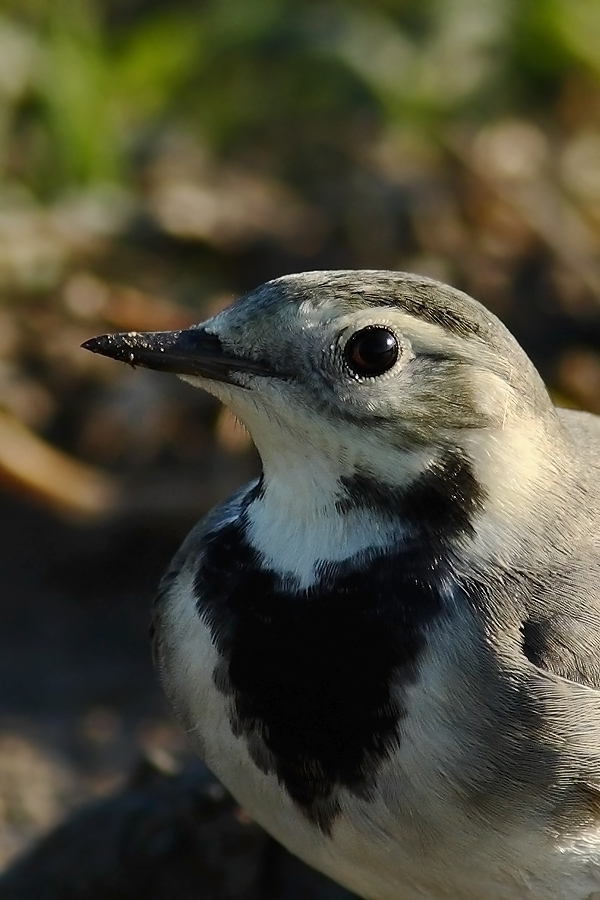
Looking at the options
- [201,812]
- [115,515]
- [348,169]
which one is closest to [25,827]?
[201,812]

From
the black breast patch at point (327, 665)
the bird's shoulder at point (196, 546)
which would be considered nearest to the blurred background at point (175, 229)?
the bird's shoulder at point (196, 546)

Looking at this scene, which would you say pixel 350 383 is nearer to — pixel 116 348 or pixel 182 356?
pixel 182 356

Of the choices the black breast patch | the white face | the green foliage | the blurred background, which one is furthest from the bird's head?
the green foliage

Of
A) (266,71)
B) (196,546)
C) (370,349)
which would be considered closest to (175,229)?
(266,71)

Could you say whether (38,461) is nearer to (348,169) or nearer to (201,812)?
(201,812)

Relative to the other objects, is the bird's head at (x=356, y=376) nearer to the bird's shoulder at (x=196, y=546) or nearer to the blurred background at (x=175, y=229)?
the bird's shoulder at (x=196, y=546)

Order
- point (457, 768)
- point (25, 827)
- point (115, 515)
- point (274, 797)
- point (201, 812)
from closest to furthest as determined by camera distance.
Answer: point (457, 768) < point (274, 797) < point (201, 812) < point (25, 827) < point (115, 515)

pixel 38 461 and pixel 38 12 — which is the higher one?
pixel 38 12
